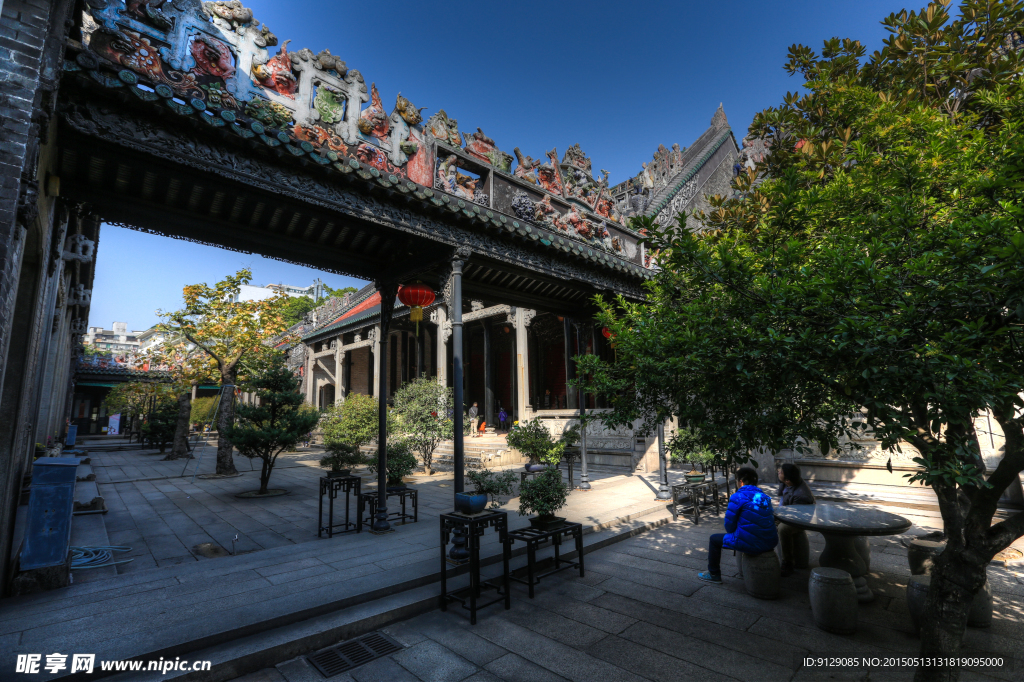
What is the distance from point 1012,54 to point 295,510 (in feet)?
36.0

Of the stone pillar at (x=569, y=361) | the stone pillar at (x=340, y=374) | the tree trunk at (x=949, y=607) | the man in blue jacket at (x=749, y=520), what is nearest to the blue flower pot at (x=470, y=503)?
the man in blue jacket at (x=749, y=520)

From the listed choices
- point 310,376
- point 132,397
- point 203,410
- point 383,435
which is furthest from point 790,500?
point 132,397

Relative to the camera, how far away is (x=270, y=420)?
33.4 ft

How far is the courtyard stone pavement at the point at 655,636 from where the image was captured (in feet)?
10.6

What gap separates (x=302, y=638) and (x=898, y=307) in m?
4.60

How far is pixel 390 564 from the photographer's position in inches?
202

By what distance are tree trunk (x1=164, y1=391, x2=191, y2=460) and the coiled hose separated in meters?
12.4

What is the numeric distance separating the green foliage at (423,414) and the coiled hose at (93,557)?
7357 millimetres

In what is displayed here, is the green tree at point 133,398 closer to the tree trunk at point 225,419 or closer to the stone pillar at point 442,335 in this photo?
the tree trunk at point 225,419

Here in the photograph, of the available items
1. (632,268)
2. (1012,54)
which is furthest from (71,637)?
(632,268)

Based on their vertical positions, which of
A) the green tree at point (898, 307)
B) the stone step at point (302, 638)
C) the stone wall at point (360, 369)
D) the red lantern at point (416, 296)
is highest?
the stone wall at point (360, 369)

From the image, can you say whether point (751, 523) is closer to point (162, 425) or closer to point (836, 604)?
point (836, 604)

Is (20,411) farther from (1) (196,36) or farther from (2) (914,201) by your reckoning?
(2) (914,201)

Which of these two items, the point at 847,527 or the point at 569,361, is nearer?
the point at 847,527
